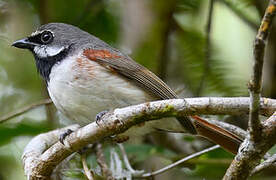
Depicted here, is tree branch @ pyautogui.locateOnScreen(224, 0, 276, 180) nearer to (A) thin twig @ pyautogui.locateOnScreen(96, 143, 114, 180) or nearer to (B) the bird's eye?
(A) thin twig @ pyautogui.locateOnScreen(96, 143, 114, 180)

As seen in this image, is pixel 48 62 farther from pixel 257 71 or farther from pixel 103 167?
pixel 257 71

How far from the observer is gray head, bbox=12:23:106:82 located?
409 centimetres

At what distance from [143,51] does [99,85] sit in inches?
61.7

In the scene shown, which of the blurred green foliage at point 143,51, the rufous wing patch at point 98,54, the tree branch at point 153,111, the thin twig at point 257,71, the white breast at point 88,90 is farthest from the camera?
the blurred green foliage at point 143,51

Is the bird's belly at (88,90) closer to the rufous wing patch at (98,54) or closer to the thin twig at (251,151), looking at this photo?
the rufous wing patch at (98,54)

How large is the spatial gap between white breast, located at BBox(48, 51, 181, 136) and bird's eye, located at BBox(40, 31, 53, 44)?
0.51 metres


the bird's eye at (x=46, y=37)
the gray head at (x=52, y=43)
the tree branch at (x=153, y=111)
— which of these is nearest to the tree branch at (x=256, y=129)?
the tree branch at (x=153, y=111)

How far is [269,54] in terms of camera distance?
5.21 m

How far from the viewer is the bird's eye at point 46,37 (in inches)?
168

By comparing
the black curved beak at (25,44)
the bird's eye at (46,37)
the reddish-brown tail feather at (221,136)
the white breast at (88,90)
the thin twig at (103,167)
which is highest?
the bird's eye at (46,37)

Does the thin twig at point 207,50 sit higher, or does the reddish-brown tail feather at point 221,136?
the thin twig at point 207,50

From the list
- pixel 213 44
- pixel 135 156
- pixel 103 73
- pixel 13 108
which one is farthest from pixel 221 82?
pixel 13 108

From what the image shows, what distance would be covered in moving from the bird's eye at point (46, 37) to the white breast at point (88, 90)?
51cm

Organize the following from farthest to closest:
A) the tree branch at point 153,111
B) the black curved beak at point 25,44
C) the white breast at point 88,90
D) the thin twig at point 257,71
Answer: the black curved beak at point 25,44 < the white breast at point 88,90 < the tree branch at point 153,111 < the thin twig at point 257,71
